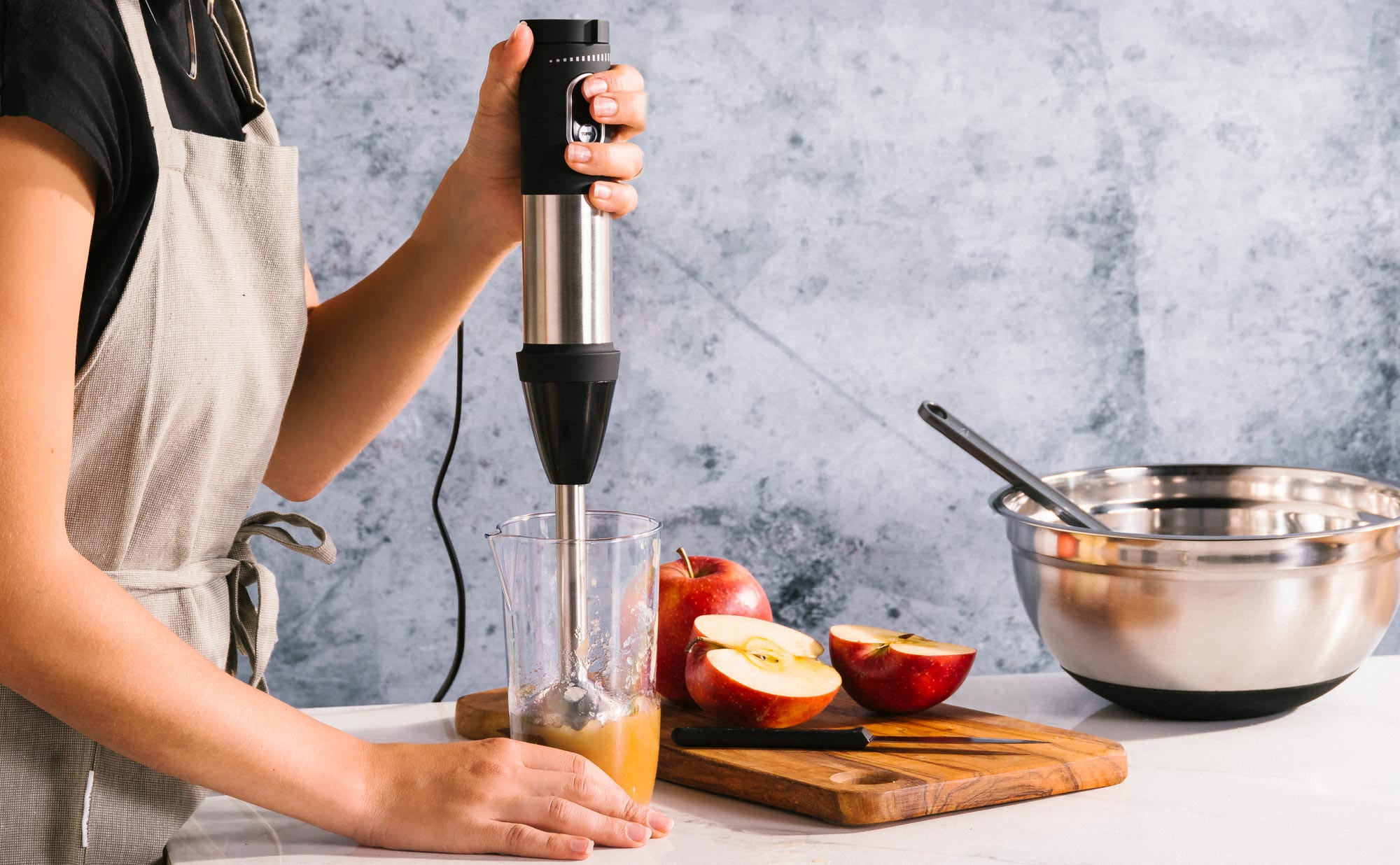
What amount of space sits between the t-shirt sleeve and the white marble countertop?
427 millimetres

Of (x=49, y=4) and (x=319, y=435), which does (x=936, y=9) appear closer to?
(x=319, y=435)

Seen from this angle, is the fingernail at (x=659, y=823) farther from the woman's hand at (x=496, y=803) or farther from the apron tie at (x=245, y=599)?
the apron tie at (x=245, y=599)

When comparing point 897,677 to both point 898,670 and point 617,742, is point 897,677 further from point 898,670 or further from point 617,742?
point 617,742

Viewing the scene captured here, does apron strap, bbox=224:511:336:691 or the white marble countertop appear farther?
apron strap, bbox=224:511:336:691

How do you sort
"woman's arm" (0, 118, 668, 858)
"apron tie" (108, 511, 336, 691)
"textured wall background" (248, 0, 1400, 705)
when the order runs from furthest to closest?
"textured wall background" (248, 0, 1400, 705) → "apron tie" (108, 511, 336, 691) → "woman's arm" (0, 118, 668, 858)

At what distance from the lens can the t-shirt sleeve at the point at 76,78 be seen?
68 cm

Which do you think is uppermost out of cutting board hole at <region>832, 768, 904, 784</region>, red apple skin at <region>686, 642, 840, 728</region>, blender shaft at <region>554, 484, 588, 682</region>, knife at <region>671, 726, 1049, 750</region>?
blender shaft at <region>554, 484, 588, 682</region>

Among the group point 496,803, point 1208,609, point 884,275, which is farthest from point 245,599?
point 884,275

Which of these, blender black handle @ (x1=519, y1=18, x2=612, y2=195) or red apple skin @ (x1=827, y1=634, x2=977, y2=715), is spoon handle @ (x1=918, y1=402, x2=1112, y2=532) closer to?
red apple skin @ (x1=827, y1=634, x2=977, y2=715)

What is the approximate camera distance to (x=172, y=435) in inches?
32.7

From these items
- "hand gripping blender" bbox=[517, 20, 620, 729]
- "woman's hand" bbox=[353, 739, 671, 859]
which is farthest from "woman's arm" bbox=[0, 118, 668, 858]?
"hand gripping blender" bbox=[517, 20, 620, 729]

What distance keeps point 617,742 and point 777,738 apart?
0.49ft

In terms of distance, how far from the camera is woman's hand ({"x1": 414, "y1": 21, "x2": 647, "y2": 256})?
31.8 inches

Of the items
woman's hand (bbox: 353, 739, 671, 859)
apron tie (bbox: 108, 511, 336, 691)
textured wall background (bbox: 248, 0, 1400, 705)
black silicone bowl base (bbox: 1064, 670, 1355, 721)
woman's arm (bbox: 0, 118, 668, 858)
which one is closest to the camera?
woman's arm (bbox: 0, 118, 668, 858)
